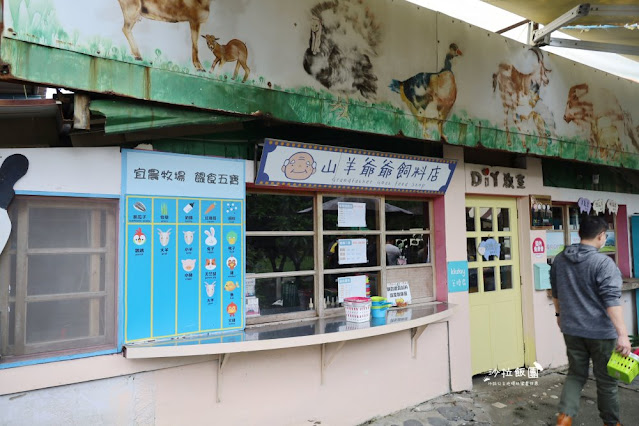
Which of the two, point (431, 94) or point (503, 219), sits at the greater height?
point (431, 94)

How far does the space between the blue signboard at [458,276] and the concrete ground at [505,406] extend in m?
1.25

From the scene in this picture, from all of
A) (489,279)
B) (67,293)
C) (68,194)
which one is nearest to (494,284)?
(489,279)

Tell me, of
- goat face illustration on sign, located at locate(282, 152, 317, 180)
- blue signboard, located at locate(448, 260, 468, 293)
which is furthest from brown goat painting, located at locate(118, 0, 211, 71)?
blue signboard, located at locate(448, 260, 468, 293)

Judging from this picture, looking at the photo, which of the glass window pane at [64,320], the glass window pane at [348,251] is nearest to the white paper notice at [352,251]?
the glass window pane at [348,251]

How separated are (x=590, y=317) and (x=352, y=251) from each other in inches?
86.5

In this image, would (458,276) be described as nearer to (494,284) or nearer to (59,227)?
(494,284)

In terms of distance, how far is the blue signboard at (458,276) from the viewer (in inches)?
199

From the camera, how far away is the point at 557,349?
239 inches

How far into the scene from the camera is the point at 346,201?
14.7 ft

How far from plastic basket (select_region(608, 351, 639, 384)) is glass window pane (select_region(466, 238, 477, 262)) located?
225 cm

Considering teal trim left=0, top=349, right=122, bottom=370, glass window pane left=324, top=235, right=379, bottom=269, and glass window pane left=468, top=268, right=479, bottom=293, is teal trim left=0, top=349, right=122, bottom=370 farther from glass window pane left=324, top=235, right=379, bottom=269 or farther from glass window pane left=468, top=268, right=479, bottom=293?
glass window pane left=468, top=268, right=479, bottom=293

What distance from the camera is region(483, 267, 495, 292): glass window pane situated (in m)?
5.62

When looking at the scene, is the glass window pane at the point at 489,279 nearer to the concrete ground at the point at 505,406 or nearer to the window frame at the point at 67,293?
the concrete ground at the point at 505,406

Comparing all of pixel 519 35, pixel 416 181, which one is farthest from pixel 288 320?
pixel 519 35
